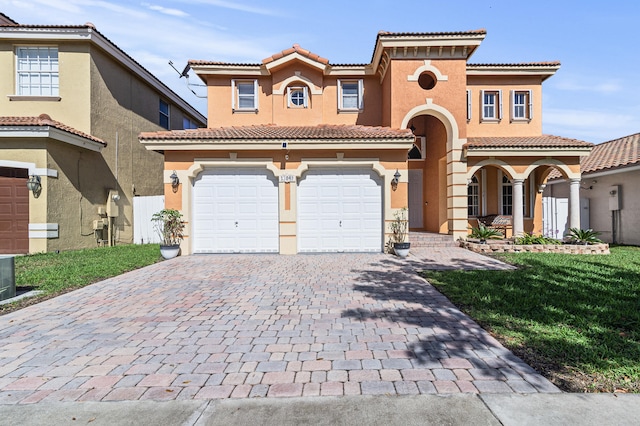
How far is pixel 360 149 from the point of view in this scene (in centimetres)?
1002

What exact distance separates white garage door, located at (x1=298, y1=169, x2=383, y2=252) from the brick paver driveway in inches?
156

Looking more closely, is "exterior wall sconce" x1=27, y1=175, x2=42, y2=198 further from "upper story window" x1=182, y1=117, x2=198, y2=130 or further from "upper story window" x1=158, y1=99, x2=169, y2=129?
"upper story window" x1=182, y1=117, x2=198, y2=130

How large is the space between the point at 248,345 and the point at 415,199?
11.9m

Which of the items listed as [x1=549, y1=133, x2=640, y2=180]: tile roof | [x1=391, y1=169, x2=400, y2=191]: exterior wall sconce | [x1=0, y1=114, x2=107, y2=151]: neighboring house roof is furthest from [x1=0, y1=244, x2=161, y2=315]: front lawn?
[x1=549, y1=133, x2=640, y2=180]: tile roof

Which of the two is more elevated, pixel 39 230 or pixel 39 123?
pixel 39 123

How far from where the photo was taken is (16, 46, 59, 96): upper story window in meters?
12.0

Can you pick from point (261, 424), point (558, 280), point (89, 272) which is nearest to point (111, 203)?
point (89, 272)

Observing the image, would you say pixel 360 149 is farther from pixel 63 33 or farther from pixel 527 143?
pixel 63 33

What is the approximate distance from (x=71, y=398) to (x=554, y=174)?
20.8 metres

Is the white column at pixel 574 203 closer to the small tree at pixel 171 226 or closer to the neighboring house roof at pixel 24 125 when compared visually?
the small tree at pixel 171 226

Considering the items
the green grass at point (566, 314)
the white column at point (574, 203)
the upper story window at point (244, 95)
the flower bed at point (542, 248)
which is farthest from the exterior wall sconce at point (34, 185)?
the white column at point (574, 203)

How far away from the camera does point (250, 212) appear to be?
33.8 feet

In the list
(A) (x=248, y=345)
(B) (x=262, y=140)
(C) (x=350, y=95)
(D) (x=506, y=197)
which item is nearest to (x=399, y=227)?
(B) (x=262, y=140)

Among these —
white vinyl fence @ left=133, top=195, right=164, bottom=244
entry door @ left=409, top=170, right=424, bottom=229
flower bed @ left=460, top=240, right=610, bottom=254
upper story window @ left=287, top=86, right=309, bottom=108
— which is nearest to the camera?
flower bed @ left=460, top=240, right=610, bottom=254
